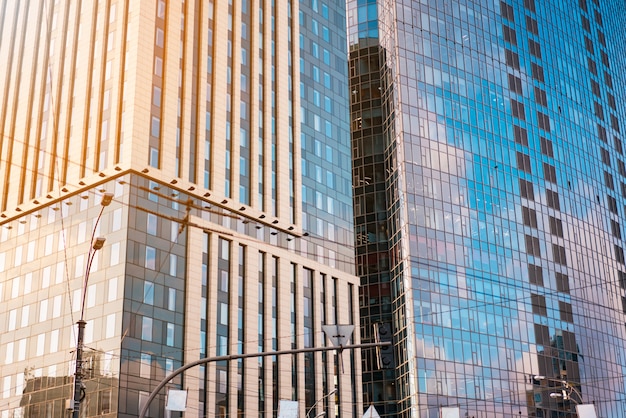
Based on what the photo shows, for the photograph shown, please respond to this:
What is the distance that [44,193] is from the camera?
70062 mm

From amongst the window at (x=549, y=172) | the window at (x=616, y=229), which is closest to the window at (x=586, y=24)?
the window at (x=549, y=172)

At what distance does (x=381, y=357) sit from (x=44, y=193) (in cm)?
5087

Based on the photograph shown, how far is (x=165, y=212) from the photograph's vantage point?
66812 mm

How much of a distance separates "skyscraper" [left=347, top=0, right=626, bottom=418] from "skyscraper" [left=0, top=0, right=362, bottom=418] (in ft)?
22.3

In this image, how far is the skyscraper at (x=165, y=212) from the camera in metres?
63.9

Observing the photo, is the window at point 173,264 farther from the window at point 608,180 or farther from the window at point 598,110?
the window at point 598,110

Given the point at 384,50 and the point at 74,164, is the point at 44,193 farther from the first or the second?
the point at 384,50

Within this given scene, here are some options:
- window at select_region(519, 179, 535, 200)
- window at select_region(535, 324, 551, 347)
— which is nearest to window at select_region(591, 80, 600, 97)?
window at select_region(519, 179, 535, 200)

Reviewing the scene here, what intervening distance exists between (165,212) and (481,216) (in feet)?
116

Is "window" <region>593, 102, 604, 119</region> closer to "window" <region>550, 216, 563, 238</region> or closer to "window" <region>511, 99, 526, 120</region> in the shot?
"window" <region>511, 99, 526, 120</region>

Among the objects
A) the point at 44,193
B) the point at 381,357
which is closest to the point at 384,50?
the point at 44,193

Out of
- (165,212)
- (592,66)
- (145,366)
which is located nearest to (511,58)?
(592,66)

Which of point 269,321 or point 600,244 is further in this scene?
point 600,244

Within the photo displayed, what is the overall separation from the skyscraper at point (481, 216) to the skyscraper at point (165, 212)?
22.3 ft
